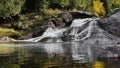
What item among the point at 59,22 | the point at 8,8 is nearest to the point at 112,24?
the point at 59,22

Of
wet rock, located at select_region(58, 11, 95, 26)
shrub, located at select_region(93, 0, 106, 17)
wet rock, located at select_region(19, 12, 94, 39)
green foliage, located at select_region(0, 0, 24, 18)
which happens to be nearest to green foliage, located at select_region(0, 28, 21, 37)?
wet rock, located at select_region(19, 12, 94, 39)

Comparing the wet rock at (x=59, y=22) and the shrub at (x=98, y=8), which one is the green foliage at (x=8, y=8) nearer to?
the wet rock at (x=59, y=22)

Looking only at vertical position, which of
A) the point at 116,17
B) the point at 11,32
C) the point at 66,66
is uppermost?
the point at 66,66

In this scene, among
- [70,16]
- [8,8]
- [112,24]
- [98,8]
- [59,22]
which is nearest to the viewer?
[112,24]

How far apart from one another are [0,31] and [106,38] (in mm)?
22401

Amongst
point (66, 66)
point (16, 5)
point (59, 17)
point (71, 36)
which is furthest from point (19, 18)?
point (66, 66)

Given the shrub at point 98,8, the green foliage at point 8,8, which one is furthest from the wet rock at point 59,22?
the shrub at point 98,8

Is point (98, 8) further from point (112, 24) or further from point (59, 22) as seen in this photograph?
point (112, 24)

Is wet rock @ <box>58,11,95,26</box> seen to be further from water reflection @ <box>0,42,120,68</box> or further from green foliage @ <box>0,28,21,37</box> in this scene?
water reflection @ <box>0,42,120,68</box>

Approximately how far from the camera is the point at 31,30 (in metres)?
64.4

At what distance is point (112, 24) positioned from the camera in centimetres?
5084

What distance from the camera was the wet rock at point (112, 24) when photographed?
164ft

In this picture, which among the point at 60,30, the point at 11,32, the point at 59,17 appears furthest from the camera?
the point at 59,17

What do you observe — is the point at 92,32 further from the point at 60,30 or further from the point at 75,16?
the point at 75,16
